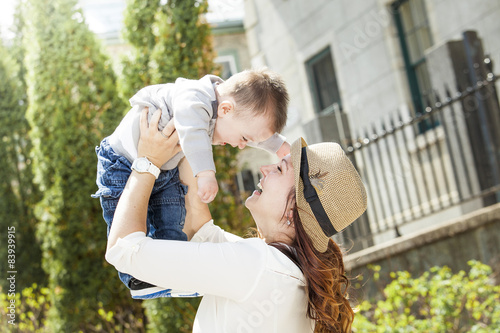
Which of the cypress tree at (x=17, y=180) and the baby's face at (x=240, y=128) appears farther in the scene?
the cypress tree at (x=17, y=180)

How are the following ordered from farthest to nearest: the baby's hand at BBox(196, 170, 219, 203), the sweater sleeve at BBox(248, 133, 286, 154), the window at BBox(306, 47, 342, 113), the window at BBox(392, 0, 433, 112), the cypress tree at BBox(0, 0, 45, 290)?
the window at BBox(306, 47, 342, 113) < the window at BBox(392, 0, 433, 112) < the cypress tree at BBox(0, 0, 45, 290) < the sweater sleeve at BBox(248, 133, 286, 154) < the baby's hand at BBox(196, 170, 219, 203)

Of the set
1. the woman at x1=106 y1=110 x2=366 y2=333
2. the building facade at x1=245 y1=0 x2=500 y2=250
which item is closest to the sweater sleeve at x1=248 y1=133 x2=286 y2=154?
the woman at x1=106 y1=110 x2=366 y2=333

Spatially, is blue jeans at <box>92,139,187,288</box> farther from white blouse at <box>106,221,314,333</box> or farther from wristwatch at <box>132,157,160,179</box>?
white blouse at <box>106,221,314,333</box>

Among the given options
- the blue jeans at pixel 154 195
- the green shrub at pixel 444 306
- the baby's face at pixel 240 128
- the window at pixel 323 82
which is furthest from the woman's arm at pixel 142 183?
the window at pixel 323 82

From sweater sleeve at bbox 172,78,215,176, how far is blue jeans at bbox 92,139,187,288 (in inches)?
11.0

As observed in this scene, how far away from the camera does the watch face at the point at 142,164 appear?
97.1 inches

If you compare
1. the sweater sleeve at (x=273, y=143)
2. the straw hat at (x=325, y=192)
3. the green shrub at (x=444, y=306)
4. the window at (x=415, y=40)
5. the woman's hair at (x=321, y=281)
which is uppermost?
the window at (x=415, y=40)

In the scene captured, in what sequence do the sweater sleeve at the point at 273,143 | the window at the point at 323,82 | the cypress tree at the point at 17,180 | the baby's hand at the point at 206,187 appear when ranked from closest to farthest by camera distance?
the baby's hand at the point at 206,187 < the sweater sleeve at the point at 273,143 < the cypress tree at the point at 17,180 < the window at the point at 323,82

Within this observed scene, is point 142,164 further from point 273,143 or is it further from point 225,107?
point 273,143

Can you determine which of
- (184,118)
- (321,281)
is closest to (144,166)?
(184,118)

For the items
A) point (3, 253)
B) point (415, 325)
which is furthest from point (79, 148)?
point (415, 325)

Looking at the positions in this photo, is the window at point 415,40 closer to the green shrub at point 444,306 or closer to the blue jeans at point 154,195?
the green shrub at point 444,306

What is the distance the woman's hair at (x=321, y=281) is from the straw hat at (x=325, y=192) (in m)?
0.05

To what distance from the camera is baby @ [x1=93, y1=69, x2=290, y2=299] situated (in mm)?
2521
